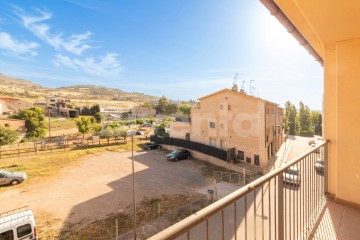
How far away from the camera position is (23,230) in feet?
21.8

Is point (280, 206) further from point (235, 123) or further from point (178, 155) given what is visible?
point (178, 155)

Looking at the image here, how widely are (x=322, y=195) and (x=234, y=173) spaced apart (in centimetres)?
1158

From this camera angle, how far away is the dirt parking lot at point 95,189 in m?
9.60

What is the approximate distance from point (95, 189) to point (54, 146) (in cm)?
1537

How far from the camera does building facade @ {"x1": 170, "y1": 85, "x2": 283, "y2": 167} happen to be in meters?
15.5

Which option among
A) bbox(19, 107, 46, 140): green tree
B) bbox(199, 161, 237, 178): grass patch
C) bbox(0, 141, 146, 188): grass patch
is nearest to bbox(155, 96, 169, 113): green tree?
bbox(19, 107, 46, 140): green tree

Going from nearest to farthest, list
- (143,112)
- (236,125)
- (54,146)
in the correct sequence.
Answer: (236,125) → (54,146) → (143,112)

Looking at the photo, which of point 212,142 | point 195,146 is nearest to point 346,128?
point 212,142

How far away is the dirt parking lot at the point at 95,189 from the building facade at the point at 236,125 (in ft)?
11.0

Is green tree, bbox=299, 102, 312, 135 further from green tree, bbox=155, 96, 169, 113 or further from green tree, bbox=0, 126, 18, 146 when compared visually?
green tree, bbox=0, 126, 18, 146

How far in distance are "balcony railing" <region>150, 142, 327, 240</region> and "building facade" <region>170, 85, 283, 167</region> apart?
41.8 feet

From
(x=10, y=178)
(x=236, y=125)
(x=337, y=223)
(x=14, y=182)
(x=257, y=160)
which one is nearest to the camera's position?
(x=337, y=223)

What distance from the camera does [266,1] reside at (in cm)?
227

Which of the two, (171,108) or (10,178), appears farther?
(171,108)
